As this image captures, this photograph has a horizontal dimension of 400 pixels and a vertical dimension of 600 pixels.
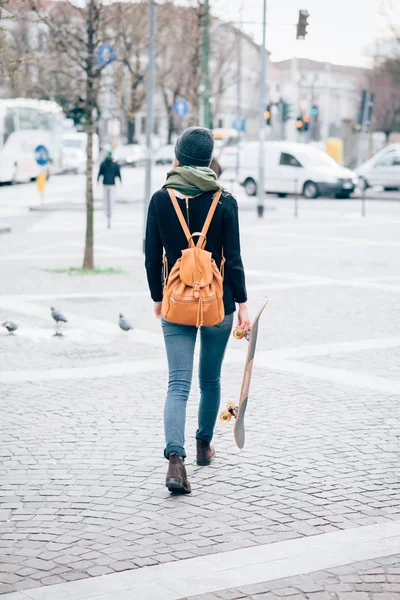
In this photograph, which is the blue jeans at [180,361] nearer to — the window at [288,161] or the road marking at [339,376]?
the road marking at [339,376]

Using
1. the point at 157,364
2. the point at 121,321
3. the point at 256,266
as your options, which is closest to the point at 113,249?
the point at 256,266

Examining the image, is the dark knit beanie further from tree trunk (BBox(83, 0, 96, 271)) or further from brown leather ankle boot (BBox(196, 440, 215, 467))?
tree trunk (BBox(83, 0, 96, 271))

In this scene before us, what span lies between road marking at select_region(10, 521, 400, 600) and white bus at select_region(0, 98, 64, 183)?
37826mm

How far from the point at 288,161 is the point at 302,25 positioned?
10.3 metres

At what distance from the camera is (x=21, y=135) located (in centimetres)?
4403

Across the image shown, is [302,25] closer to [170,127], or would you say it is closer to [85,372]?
[85,372]

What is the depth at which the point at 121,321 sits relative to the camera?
33.3 ft

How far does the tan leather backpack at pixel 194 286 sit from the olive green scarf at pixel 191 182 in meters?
0.04

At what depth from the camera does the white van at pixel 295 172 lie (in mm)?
35750

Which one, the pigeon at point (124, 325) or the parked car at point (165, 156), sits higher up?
the parked car at point (165, 156)

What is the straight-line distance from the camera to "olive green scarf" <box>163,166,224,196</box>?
528cm

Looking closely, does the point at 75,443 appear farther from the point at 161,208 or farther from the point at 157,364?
the point at 157,364

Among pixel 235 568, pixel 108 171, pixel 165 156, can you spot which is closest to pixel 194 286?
pixel 235 568

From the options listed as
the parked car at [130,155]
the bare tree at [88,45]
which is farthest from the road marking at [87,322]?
the parked car at [130,155]
